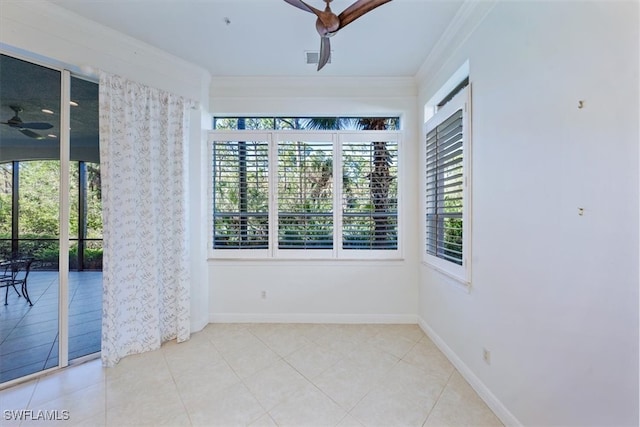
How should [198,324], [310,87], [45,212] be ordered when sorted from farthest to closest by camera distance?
[310,87]
[198,324]
[45,212]

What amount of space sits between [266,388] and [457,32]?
3315mm

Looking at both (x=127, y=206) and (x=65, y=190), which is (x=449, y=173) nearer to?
(x=127, y=206)

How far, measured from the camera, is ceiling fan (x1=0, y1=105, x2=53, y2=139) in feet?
6.61

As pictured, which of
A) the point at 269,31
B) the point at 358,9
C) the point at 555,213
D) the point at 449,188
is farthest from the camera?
the point at 449,188

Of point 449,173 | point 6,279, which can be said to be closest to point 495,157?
point 449,173

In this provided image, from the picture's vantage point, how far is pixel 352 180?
3.20m

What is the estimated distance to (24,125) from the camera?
207cm

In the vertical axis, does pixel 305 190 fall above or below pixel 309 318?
above

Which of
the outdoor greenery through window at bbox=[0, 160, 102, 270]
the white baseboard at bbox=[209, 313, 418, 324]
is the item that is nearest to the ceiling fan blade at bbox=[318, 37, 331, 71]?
the outdoor greenery through window at bbox=[0, 160, 102, 270]

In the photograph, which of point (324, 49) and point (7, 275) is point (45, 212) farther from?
point (324, 49)

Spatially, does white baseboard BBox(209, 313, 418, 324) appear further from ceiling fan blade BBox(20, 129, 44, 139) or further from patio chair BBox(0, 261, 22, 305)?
ceiling fan blade BBox(20, 129, 44, 139)

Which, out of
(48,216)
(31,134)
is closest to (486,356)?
(48,216)

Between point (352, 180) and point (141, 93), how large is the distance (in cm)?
239

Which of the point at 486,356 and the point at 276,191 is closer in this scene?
the point at 486,356
